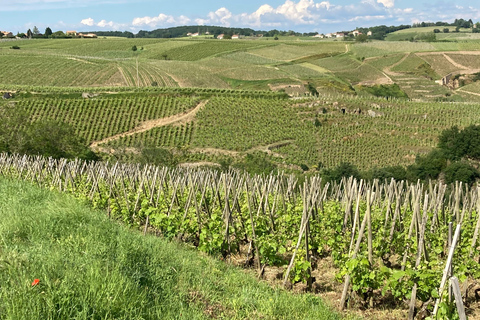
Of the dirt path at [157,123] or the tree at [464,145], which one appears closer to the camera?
the tree at [464,145]

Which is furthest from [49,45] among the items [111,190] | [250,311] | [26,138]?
[250,311]

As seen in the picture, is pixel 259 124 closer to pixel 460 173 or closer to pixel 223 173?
pixel 460 173

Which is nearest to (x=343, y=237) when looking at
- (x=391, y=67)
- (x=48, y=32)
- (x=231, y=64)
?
(x=231, y=64)

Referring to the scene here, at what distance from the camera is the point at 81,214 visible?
7031mm

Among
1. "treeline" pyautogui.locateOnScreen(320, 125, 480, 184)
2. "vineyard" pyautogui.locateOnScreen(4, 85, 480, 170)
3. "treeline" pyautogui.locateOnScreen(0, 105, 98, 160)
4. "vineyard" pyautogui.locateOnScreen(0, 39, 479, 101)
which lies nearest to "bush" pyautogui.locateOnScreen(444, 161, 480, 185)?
"treeline" pyautogui.locateOnScreen(320, 125, 480, 184)

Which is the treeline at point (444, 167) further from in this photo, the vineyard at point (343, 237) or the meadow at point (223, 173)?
the vineyard at point (343, 237)

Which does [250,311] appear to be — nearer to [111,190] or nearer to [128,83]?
[111,190]

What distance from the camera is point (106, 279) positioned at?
4320mm

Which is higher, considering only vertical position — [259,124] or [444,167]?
[259,124]

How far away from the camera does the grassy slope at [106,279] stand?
3.90 m

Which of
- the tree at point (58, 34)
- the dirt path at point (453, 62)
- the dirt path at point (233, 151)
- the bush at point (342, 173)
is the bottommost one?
the dirt path at point (233, 151)

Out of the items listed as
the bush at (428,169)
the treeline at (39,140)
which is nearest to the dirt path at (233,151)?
the treeline at (39,140)

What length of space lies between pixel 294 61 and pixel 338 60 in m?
10.1

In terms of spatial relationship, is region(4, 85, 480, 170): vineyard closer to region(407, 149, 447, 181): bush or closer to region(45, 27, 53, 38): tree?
region(407, 149, 447, 181): bush
